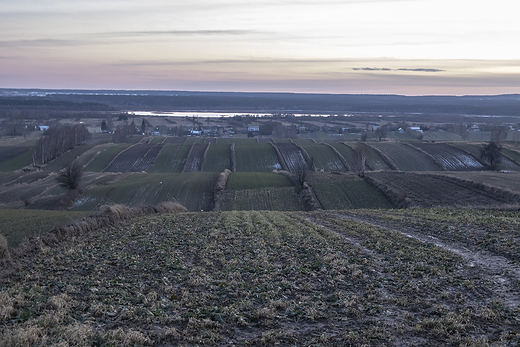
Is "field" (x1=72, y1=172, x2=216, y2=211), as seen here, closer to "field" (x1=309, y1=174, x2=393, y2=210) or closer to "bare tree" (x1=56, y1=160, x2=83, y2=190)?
"bare tree" (x1=56, y1=160, x2=83, y2=190)

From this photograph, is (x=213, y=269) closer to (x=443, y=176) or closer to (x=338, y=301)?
(x=338, y=301)

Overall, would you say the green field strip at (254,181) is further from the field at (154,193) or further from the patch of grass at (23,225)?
the patch of grass at (23,225)

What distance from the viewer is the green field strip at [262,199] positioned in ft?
148

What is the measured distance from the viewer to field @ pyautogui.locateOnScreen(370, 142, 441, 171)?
258 ft

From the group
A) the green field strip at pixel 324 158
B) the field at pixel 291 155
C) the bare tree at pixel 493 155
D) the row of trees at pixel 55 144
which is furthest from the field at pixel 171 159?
the bare tree at pixel 493 155

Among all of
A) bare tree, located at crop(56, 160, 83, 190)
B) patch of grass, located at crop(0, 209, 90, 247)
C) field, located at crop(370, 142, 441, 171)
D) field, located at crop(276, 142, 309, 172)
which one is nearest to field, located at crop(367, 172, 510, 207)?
field, located at crop(370, 142, 441, 171)

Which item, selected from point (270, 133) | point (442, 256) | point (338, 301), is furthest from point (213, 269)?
point (270, 133)

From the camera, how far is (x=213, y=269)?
1366 cm

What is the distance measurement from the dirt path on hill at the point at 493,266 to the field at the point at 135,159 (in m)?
71.3

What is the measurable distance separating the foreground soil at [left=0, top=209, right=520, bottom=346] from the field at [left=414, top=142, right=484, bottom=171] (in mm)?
66098

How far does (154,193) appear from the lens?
52.8 meters

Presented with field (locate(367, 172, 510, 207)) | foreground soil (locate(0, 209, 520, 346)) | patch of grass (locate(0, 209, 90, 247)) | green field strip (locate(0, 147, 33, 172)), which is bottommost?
green field strip (locate(0, 147, 33, 172))

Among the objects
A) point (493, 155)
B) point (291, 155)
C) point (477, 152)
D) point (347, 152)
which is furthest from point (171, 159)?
point (477, 152)

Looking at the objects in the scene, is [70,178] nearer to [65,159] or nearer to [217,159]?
[217,159]
